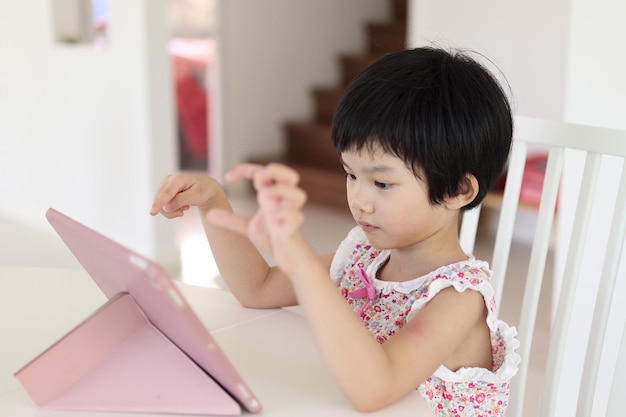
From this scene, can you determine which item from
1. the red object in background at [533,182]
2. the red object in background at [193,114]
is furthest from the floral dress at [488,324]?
the red object in background at [193,114]

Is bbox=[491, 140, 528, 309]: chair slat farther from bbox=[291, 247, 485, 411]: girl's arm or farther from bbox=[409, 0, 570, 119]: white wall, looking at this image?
bbox=[409, 0, 570, 119]: white wall

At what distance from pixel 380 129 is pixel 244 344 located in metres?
0.31

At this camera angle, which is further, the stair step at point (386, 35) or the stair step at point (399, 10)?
the stair step at point (399, 10)

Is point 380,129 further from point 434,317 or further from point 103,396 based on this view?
point 103,396

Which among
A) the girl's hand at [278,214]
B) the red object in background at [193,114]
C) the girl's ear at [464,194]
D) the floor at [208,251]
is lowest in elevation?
the floor at [208,251]

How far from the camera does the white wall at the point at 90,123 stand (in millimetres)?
3301

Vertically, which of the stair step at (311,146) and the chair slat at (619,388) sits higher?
the chair slat at (619,388)

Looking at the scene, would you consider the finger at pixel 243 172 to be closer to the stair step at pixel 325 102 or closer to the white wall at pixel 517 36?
the white wall at pixel 517 36

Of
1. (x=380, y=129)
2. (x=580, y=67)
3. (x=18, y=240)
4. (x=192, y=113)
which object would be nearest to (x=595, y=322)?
(x=380, y=129)

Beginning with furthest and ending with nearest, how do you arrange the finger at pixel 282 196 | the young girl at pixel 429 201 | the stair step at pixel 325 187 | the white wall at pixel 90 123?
1. the stair step at pixel 325 187
2. the white wall at pixel 90 123
3. the young girl at pixel 429 201
4. the finger at pixel 282 196

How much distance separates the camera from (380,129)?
0.95 m

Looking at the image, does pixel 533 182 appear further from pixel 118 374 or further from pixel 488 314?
pixel 118 374

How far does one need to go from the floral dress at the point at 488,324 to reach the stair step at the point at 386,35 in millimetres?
3774

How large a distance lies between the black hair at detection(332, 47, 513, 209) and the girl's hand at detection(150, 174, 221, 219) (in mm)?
220
